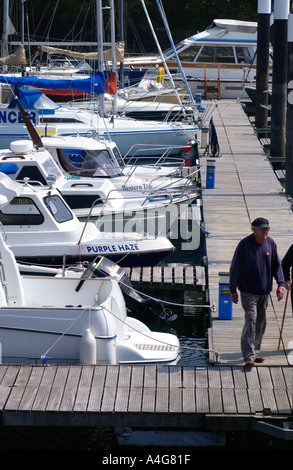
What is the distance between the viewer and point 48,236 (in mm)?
13672

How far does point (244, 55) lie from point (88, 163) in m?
21.4

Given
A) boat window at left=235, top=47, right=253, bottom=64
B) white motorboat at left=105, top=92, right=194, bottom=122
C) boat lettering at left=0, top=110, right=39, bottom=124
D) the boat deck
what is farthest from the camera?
boat window at left=235, top=47, right=253, bottom=64

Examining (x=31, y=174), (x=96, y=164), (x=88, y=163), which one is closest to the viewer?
(x=31, y=174)

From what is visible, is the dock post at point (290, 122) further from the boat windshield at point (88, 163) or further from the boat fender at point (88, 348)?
the boat fender at point (88, 348)

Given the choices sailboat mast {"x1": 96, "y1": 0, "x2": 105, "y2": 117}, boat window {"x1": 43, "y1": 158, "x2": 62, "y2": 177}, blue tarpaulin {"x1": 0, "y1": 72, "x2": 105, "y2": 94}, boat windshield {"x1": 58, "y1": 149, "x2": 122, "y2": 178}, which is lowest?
boat windshield {"x1": 58, "y1": 149, "x2": 122, "y2": 178}

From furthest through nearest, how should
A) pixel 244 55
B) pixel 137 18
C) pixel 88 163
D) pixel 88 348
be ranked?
pixel 137 18
pixel 244 55
pixel 88 163
pixel 88 348

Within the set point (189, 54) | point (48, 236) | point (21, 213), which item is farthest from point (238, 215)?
point (189, 54)

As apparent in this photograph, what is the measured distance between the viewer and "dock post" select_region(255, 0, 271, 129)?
27.0m

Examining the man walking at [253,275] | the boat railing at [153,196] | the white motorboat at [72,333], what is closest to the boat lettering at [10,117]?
the boat railing at [153,196]

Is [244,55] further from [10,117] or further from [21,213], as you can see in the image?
[21,213]

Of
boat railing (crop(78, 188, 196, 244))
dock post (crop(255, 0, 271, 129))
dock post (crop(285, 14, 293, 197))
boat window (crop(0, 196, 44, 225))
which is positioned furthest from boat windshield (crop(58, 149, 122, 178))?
dock post (crop(255, 0, 271, 129))

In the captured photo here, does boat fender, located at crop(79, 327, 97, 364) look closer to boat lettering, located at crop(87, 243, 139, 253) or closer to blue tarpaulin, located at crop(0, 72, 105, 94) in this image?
boat lettering, located at crop(87, 243, 139, 253)

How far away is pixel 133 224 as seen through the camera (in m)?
15.9

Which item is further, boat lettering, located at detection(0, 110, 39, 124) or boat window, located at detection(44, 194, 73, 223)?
boat lettering, located at detection(0, 110, 39, 124)
